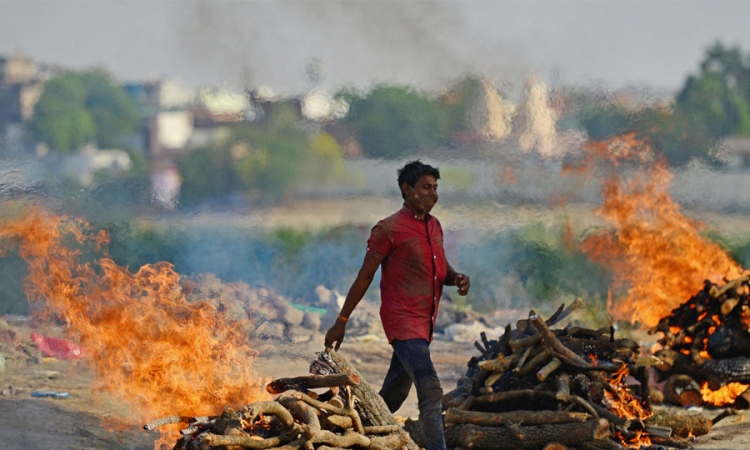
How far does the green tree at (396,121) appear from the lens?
1553 cm

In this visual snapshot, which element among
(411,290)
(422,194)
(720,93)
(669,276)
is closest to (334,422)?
(411,290)

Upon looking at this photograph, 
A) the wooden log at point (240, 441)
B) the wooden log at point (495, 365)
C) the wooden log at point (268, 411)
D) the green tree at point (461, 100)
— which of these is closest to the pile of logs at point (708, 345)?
the wooden log at point (495, 365)

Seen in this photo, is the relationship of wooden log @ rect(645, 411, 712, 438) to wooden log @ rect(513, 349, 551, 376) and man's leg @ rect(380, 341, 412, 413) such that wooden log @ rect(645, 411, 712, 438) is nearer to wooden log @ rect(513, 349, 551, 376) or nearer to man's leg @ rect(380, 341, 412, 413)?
wooden log @ rect(513, 349, 551, 376)

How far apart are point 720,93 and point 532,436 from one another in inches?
486

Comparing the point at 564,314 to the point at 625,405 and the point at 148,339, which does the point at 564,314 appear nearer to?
the point at 625,405

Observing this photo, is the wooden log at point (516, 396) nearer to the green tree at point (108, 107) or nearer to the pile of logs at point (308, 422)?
the pile of logs at point (308, 422)

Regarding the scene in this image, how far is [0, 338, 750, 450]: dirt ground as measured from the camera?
916cm

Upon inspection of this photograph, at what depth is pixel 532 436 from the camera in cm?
865

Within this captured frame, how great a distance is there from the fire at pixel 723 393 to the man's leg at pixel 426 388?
5027 millimetres

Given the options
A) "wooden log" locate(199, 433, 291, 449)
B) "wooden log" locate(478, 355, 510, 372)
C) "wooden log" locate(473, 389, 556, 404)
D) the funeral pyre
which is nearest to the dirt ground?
the funeral pyre

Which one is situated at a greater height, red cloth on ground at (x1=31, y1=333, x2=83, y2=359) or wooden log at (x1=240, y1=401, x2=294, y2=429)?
red cloth on ground at (x1=31, y1=333, x2=83, y2=359)

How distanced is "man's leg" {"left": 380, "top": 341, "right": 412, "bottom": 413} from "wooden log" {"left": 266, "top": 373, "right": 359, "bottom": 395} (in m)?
0.67

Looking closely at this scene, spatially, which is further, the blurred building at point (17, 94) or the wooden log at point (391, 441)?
the blurred building at point (17, 94)

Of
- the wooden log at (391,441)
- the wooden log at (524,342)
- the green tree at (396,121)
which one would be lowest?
the wooden log at (391,441)
